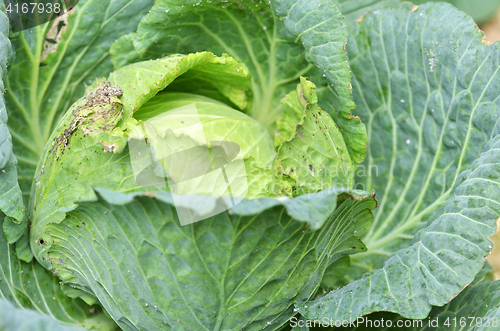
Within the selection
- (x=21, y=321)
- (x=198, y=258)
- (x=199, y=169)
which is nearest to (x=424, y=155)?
(x=199, y=169)

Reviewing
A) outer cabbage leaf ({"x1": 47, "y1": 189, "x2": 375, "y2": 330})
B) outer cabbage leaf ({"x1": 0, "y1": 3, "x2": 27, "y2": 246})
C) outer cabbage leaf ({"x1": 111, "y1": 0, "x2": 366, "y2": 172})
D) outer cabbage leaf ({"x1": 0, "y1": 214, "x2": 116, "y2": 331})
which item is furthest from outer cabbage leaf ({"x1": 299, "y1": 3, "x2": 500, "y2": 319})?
outer cabbage leaf ({"x1": 0, "y1": 3, "x2": 27, "y2": 246})

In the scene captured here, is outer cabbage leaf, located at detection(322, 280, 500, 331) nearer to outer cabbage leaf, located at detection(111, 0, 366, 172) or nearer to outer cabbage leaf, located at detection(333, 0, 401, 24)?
outer cabbage leaf, located at detection(111, 0, 366, 172)

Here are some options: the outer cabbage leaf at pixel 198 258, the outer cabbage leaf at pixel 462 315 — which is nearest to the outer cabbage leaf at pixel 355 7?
the outer cabbage leaf at pixel 198 258

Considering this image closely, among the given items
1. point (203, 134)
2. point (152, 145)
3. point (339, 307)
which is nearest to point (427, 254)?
point (339, 307)

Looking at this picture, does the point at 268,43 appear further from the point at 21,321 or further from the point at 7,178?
the point at 21,321

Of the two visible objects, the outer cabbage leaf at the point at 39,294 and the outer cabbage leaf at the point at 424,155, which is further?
the outer cabbage leaf at the point at 39,294

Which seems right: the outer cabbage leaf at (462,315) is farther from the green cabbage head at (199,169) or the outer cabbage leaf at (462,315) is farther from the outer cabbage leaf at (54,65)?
the outer cabbage leaf at (54,65)

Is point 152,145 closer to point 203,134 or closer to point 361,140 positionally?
point 203,134
